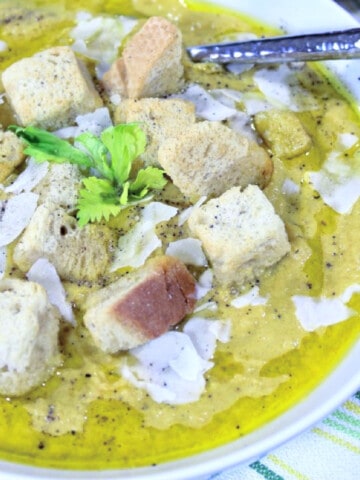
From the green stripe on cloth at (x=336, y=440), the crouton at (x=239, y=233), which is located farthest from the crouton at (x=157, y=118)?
the green stripe on cloth at (x=336, y=440)

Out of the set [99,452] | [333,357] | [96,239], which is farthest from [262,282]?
[99,452]

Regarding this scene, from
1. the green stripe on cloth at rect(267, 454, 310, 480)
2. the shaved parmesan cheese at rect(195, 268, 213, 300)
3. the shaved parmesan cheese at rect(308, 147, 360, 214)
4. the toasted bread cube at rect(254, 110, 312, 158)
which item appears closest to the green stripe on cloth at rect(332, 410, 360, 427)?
the green stripe on cloth at rect(267, 454, 310, 480)

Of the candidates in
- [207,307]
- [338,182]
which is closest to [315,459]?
[207,307]

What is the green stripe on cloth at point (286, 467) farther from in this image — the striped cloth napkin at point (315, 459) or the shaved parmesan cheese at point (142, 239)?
the shaved parmesan cheese at point (142, 239)

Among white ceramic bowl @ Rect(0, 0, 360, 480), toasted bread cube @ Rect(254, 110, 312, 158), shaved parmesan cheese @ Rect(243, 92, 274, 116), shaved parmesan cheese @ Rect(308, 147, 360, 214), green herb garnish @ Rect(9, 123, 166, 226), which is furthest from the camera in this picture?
shaved parmesan cheese @ Rect(243, 92, 274, 116)

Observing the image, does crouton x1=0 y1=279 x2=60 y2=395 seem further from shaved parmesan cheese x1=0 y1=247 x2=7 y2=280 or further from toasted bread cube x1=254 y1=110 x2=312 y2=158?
toasted bread cube x1=254 y1=110 x2=312 y2=158

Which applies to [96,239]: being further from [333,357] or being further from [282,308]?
[333,357]
